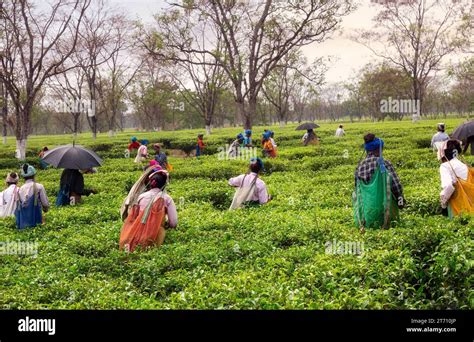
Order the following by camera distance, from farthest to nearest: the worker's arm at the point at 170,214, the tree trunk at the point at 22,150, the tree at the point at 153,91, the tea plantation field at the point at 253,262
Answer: the tree at the point at 153,91 < the tree trunk at the point at 22,150 < the worker's arm at the point at 170,214 < the tea plantation field at the point at 253,262

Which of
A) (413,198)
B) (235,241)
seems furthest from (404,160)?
(235,241)

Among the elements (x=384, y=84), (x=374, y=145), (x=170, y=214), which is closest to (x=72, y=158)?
(x=170, y=214)

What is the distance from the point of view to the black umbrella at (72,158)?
12414mm

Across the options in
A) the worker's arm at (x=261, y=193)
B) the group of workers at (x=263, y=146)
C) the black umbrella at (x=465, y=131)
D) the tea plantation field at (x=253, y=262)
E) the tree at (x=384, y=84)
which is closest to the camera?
the tea plantation field at (x=253, y=262)

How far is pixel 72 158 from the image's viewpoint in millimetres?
12531

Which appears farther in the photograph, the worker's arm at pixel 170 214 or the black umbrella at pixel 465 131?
the black umbrella at pixel 465 131

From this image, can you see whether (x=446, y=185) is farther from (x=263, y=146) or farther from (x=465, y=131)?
(x=263, y=146)

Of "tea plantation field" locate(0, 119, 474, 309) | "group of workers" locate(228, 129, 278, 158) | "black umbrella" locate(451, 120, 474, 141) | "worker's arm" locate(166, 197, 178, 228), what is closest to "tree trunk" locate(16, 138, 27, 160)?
"group of workers" locate(228, 129, 278, 158)
